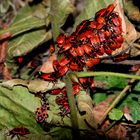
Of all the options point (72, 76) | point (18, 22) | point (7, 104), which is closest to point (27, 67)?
point (18, 22)

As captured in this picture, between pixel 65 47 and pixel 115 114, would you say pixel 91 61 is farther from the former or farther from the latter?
pixel 115 114

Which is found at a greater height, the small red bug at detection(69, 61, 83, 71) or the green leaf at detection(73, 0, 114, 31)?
the green leaf at detection(73, 0, 114, 31)

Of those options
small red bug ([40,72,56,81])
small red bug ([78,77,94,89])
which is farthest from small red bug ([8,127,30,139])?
small red bug ([78,77,94,89])

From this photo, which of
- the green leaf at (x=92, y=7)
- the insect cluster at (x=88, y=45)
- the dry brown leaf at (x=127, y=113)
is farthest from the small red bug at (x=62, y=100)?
the green leaf at (x=92, y=7)

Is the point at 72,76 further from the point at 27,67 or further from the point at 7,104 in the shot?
the point at 27,67

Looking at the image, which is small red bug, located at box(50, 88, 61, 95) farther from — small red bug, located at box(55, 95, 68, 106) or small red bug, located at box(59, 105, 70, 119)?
small red bug, located at box(59, 105, 70, 119)

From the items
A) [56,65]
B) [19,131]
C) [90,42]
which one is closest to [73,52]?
[90,42]
